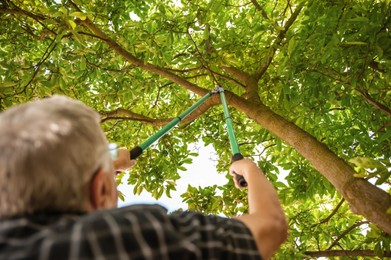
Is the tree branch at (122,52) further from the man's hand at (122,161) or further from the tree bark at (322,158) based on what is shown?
the man's hand at (122,161)

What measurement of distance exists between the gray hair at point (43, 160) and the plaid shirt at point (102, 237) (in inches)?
1.7

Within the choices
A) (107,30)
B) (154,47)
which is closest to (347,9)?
(154,47)

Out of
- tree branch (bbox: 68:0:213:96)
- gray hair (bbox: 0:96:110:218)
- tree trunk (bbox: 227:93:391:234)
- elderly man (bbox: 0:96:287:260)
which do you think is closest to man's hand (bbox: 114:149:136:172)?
elderly man (bbox: 0:96:287:260)

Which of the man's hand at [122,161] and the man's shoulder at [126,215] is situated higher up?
the man's hand at [122,161]

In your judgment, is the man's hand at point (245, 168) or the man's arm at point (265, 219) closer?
the man's arm at point (265, 219)

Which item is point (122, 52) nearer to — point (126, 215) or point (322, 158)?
point (322, 158)

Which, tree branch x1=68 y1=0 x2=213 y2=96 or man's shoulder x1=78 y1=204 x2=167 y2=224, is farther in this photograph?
tree branch x1=68 y1=0 x2=213 y2=96

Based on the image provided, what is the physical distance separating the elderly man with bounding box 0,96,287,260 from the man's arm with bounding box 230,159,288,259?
0.45 feet

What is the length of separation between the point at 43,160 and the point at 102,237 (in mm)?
247

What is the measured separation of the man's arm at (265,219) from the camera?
117 centimetres

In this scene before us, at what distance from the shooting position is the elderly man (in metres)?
0.76

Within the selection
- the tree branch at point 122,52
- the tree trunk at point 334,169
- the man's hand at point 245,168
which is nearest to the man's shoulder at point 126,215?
the man's hand at point 245,168

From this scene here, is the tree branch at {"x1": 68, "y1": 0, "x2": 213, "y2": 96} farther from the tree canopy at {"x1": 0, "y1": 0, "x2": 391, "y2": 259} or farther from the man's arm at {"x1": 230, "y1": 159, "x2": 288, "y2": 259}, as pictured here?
the man's arm at {"x1": 230, "y1": 159, "x2": 288, "y2": 259}

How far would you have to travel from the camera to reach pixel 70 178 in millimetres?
864
